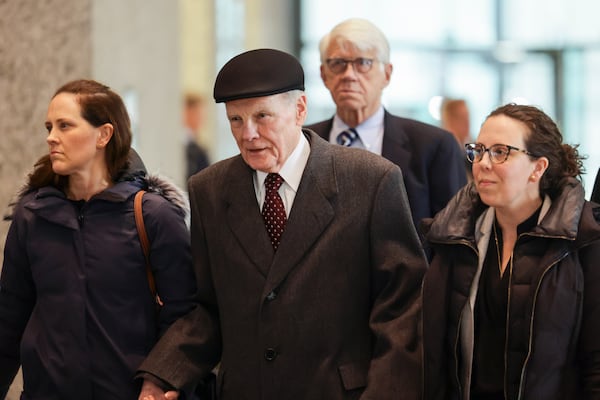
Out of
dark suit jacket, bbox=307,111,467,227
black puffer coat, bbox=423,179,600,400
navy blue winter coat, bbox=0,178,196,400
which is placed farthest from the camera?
dark suit jacket, bbox=307,111,467,227

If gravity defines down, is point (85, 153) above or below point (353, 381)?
above

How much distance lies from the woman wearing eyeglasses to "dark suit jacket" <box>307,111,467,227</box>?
913 mm

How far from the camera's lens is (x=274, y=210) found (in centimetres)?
371

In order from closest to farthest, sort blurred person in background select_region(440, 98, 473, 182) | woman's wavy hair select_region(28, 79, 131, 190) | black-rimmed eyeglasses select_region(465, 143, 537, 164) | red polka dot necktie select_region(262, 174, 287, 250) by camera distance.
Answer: black-rimmed eyeglasses select_region(465, 143, 537, 164) → red polka dot necktie select_region(262, 174, 287, 250) → woman's wavy hair select_region(28, 79, 131, 190) → blurred person in background select_region(440, 98, 473, 182)

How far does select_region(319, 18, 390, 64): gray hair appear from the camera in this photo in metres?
4.80

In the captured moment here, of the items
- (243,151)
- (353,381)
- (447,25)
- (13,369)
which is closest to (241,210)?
(243,151)

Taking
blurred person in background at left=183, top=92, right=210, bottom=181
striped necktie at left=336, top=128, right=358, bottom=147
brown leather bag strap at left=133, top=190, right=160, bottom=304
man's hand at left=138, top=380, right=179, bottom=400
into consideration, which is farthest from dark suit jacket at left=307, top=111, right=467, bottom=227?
blurred person in background at left=183, top=92, right=210, bottom=181

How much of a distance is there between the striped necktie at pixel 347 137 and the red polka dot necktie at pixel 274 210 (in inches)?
43.5

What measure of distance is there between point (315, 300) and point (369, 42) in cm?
164

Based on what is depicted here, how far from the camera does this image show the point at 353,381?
11.7 ft

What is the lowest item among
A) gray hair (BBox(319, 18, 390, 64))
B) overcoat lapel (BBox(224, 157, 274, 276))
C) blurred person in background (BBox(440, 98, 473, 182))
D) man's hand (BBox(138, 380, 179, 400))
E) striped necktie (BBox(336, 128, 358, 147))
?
man's hand (BBox(138, 380, 179, 400))

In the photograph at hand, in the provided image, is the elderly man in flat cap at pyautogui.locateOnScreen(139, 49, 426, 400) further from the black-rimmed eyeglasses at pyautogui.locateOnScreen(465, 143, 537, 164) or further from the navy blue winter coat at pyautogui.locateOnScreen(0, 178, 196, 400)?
the black-rimmed eyeglasses at pyautogui.locateOnScreen(465, 143, 537, 164)

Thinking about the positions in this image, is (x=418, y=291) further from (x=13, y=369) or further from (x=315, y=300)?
(x=13, y=369)

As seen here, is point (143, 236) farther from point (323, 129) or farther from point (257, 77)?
point (323, 129)
